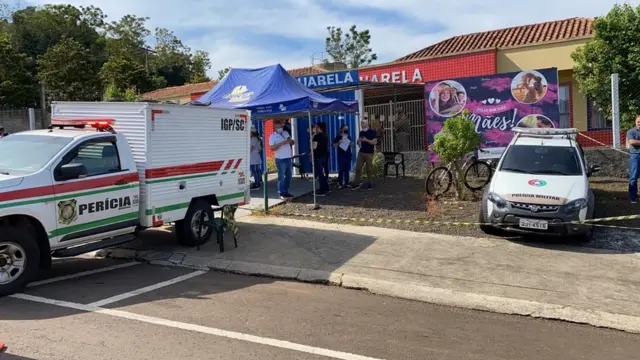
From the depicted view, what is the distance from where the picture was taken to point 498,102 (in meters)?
14.4

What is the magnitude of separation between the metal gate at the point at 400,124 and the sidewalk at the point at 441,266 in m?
8.62

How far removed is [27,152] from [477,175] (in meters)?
9.48

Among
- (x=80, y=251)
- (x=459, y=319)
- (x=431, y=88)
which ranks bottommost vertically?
(x=459, y=319)

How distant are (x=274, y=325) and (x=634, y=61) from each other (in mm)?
13478

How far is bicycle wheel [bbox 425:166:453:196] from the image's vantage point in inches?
473

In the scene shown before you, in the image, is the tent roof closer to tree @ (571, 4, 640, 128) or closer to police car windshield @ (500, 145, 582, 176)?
police car windshield @ (500, 145, 582, 176)

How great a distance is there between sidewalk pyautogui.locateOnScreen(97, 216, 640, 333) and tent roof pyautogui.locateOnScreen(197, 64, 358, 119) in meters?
3.36

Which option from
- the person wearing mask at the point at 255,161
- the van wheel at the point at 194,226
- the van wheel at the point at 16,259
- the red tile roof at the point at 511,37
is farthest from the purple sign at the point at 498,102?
the van wheel at the point at 16,259


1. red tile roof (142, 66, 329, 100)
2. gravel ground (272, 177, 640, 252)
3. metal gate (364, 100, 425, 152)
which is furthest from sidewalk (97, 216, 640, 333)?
red tile roof (142, 66, 329, 100)

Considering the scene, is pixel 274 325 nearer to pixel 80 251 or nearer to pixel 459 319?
pixel 459 319

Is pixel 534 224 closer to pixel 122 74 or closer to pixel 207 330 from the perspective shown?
pixel 207 330

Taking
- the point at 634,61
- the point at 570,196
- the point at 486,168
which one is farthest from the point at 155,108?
the point at 634,61

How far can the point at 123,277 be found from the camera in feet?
23.0

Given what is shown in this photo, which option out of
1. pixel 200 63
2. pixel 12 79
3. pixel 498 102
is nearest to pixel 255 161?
pixel 498 102
